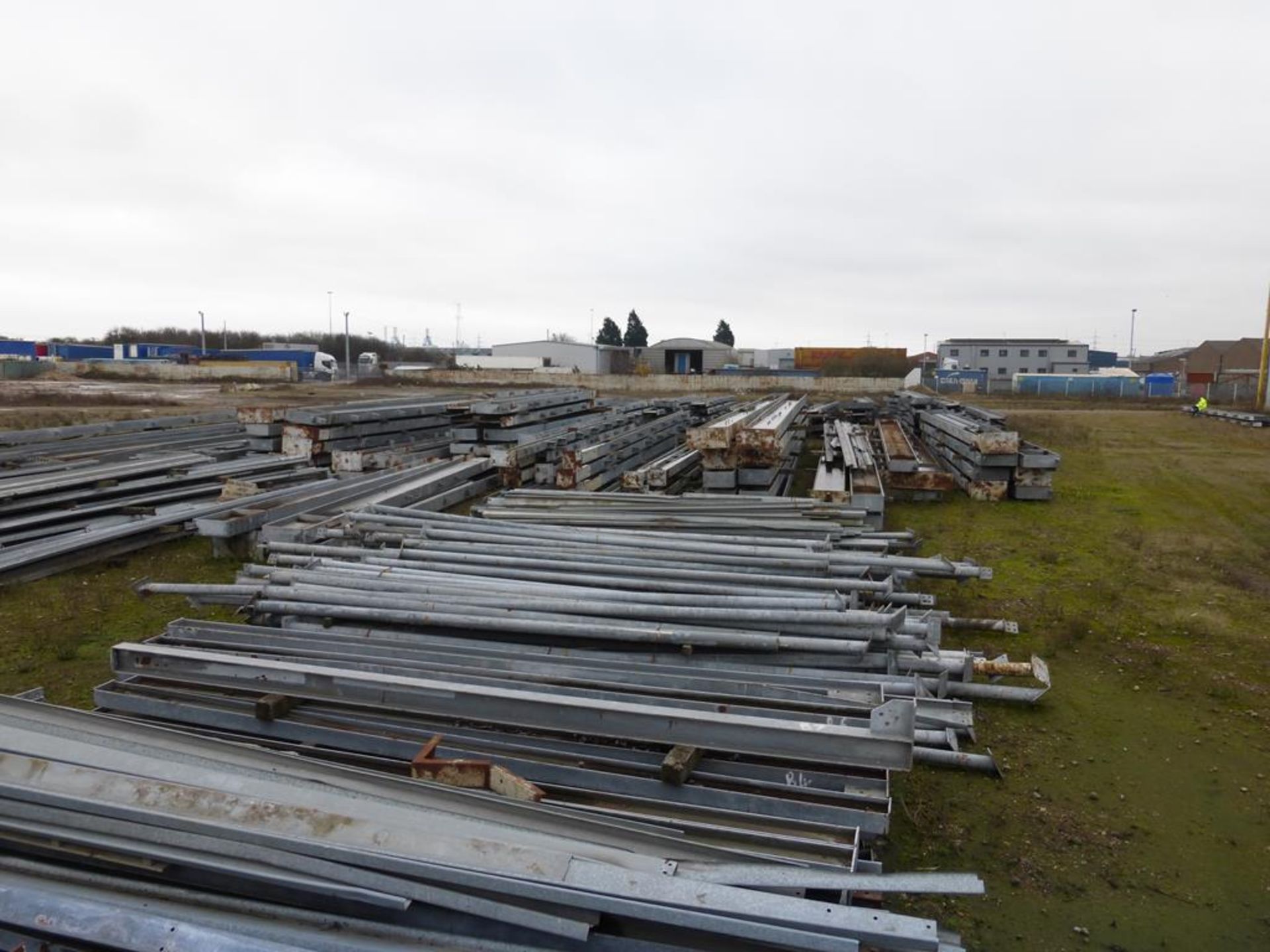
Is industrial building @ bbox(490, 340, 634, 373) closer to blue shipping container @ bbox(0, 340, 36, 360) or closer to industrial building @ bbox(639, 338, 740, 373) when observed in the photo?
industrial building @ bbox(639, 338, 740, 373)

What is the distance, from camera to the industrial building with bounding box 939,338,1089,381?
186 feet

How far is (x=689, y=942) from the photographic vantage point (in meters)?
2.14

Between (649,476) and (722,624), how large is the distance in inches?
185

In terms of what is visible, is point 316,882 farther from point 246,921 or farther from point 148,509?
point 148,509

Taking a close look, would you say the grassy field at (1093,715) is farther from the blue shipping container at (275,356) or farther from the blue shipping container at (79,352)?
the blue shipping container at (79,352)

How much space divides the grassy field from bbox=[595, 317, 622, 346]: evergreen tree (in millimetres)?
72932

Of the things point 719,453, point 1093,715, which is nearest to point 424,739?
point 1093,715

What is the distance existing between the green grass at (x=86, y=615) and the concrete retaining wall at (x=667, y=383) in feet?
105

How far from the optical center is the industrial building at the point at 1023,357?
5684cm

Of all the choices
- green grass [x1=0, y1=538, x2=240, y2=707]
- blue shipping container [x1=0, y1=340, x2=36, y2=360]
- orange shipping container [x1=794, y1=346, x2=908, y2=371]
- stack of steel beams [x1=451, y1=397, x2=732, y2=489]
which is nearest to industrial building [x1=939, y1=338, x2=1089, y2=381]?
orange shipping container [x1=794, y1=346, x2=908, y2=371]

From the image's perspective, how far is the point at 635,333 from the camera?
80.4m

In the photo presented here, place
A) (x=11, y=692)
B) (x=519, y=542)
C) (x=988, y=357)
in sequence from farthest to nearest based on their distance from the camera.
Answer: (x=988, y=357)
(x=519, y=542)
(x=11, y=692)

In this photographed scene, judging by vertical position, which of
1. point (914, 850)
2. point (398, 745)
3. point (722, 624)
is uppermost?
point (722, 624)

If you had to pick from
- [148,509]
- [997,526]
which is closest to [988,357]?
[997,526]
